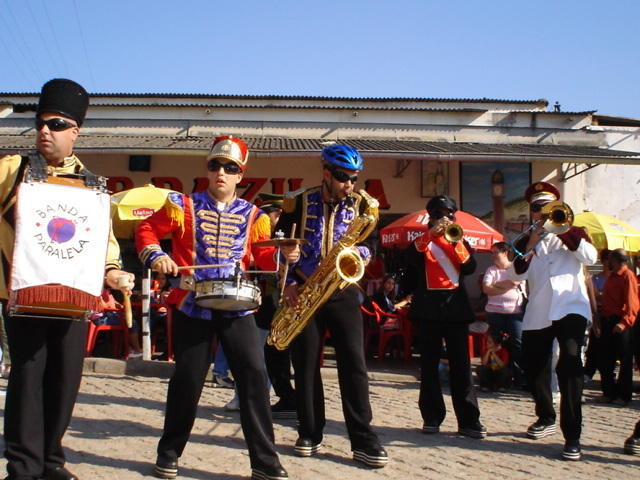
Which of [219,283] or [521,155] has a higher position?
[521,155]

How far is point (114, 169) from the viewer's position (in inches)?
640

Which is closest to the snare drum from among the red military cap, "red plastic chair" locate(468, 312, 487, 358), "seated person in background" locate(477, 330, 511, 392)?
the red military cap

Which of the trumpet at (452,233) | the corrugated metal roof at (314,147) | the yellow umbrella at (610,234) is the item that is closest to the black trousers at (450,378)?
the trumpet at (452,233)

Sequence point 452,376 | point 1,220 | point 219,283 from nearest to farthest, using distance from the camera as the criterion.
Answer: point 1,220
point 219,283
point 452,376

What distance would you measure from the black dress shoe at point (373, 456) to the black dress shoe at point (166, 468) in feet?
4.26

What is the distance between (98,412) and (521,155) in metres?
9.89

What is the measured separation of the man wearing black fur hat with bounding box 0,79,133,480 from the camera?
4164 millimetres

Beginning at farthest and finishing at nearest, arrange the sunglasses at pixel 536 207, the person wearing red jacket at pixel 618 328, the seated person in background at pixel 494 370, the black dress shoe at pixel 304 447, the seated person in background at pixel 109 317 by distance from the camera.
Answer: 1. the seated person in background at pixel 109 317
2. the seated person in background at pixel 494 370
3. the person wearing red jacket at pixel 618 328
4. the sunglasses at pixel 536 207
5. the black dress shoe at pixel 304 447

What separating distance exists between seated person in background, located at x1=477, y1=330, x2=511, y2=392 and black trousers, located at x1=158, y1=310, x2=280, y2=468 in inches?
213

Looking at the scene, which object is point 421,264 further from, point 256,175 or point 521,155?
point 256,175

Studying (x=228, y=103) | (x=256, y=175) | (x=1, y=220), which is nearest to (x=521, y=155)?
(x=256, y=175)

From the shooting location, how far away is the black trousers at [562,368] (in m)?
5.77

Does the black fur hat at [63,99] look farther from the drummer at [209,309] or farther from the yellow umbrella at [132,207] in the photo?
the yellow umbrella at [132,207]

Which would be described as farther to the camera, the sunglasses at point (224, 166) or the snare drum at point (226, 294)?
the sunglasses at point (224, 166)
